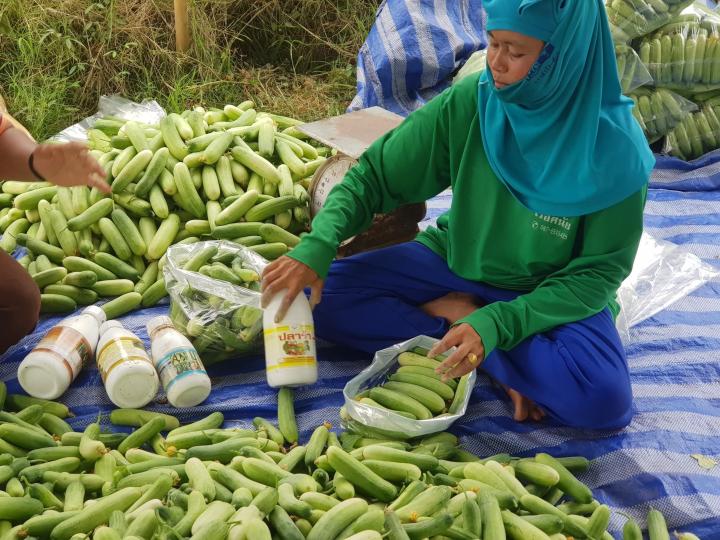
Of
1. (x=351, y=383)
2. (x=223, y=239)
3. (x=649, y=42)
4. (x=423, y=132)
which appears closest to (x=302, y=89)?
(x=649, y=42)

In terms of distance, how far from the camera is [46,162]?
2.68 m

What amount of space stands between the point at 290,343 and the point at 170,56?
3.34 meters

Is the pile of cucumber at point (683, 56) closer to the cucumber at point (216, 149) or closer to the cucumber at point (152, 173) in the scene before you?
the cucumber at point (216, 149)

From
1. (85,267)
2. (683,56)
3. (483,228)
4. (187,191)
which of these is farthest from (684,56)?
(85,267)

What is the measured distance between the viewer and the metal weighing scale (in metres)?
3.46

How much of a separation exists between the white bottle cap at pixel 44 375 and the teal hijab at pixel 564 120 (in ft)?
5.03

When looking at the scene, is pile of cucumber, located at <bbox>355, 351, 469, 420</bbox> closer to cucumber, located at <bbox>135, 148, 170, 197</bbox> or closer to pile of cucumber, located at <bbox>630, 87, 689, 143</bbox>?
cucumber, located at <bbox>135, 148, 170, 197</bbox>

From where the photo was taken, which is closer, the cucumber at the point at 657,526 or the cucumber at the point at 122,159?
the cucumber at the point at 657,526

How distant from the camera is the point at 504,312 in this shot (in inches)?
102

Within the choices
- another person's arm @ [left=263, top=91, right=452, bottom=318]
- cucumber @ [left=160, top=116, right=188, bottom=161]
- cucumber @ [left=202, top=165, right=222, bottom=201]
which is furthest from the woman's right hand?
cucumber @ [left=160, top=116, right=188, bottom=161]

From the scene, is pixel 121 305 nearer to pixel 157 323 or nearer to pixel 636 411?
pixel 157 323

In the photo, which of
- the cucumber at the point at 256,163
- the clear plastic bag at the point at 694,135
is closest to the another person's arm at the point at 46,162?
the cucumber at the point at 256,163

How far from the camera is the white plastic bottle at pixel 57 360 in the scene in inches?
108

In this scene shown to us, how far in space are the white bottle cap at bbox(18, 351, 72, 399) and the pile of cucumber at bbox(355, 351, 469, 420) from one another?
966 millimetres
